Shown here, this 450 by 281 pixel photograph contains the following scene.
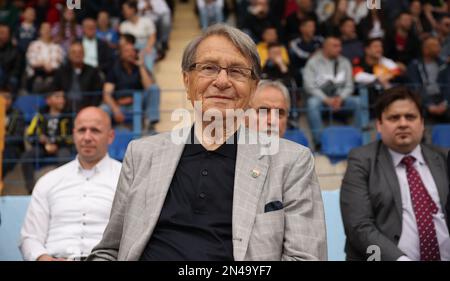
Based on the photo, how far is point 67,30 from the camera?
8125 mm

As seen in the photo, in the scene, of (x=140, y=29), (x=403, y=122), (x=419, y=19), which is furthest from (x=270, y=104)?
(x=419, y=19)

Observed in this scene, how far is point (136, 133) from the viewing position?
610cm

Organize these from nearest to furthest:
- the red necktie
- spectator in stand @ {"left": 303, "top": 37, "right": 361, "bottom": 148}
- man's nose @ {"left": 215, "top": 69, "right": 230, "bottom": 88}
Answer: man's nose @ {"left": 215, "top": 69, "right": 230, "bottom": 88} < the red necktie < spectator in stand @ {"left": 303, "top": 37, "right": 361, "bottom": 148}

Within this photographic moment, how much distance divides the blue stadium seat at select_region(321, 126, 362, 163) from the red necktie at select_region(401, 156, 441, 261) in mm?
2304

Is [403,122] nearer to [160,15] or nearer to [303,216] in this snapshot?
[303,216]

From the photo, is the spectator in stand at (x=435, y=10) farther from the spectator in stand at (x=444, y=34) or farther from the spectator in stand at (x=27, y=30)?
the spectator in stand at (x=27, y=30)

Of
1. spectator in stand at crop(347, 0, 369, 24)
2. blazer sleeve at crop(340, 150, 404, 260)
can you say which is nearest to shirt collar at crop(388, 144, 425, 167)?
blazer sleeve at crop(340, 150, 404, 260)

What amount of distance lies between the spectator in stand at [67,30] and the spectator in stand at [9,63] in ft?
1.52

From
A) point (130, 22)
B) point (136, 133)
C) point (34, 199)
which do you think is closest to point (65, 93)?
point (136, 133)

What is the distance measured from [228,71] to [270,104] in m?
1.51

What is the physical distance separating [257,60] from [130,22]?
585 centimetres

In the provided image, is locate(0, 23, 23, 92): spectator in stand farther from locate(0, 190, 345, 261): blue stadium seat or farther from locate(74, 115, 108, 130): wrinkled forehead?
locate(74, 115, 108, 130): wrinkled forehead

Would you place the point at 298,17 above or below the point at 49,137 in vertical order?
above

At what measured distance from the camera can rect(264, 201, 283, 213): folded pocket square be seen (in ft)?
7.39
